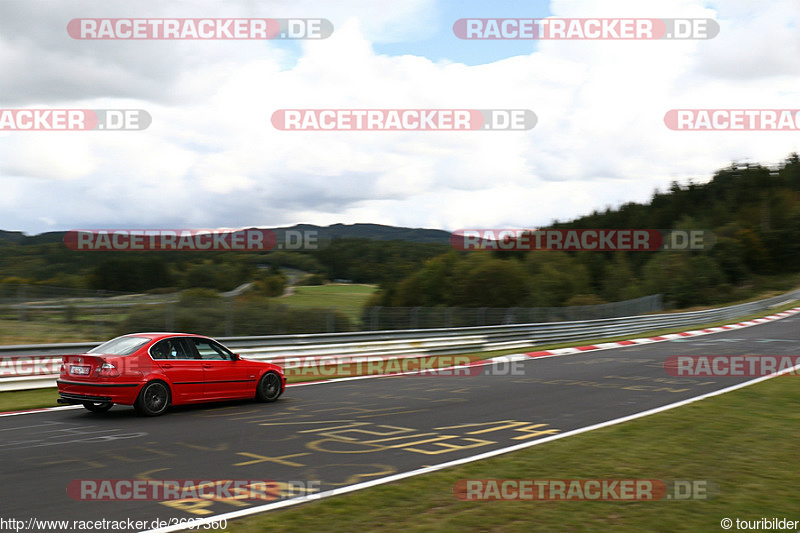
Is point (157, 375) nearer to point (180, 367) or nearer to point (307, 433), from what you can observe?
point (180, 367)

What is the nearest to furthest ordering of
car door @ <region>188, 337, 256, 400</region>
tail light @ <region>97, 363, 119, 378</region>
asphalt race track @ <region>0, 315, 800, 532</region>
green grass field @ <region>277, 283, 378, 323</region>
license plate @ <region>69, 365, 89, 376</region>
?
asphalt race track @ <region>0, 315, 800, 532</region>, tail light @ <region>97, 363, 119, 378</region>, license plate @ <region>69, 365, 89, 376</region>, car door @ <region>188, 337, 256, 400</region>, green grass field @ <region>277, 283, 378, 323</region>

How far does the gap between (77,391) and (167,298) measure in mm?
8422

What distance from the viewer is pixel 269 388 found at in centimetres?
1116

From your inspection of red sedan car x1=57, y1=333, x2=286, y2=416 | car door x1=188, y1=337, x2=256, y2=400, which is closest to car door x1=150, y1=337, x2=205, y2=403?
red sedan car x1=57, y1=333, x2=286, y2=416

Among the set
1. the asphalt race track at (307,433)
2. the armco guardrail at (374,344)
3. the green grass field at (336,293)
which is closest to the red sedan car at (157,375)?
the asphalt race track at (307,433)

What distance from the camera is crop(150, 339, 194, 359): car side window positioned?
32.0 ft

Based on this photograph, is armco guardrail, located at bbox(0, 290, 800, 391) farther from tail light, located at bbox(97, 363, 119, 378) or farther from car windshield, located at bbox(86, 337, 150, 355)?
tail light, located at bbox(97, 363, 119, 378)

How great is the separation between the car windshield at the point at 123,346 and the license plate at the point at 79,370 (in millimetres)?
389

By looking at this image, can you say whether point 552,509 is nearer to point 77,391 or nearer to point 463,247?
point 77,391

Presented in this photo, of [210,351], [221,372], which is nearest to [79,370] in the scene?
[210,351]

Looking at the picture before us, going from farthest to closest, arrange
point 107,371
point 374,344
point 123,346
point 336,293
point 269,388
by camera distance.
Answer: point 336,293 < point 374,344 < point 269,388 < point 123,346 < point 107,371

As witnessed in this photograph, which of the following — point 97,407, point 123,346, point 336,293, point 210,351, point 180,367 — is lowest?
point 97,407

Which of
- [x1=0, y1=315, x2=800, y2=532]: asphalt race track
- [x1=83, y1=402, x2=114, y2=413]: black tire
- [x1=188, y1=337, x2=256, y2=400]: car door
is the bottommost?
[x1=0, y1=315, x2=800, y2=532]: asphalt race track

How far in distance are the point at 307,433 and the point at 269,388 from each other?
306 centimetres
